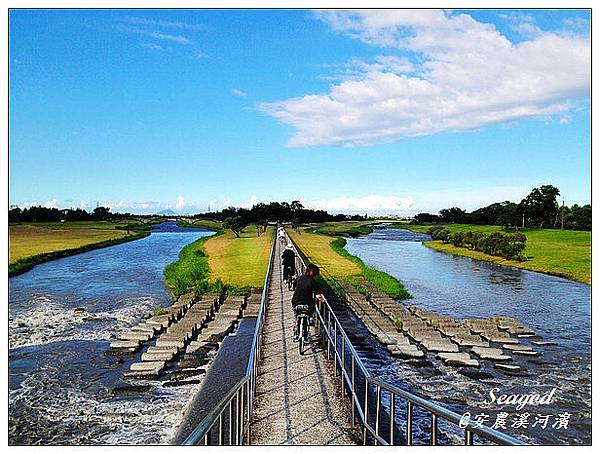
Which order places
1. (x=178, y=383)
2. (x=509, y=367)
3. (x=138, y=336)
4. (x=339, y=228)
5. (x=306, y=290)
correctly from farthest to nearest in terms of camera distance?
(x=339, y=228) < (x=138, y=336) < (x=509, y=367) < (x=178, y=383) < (x=306, y=290)

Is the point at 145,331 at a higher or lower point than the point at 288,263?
lower

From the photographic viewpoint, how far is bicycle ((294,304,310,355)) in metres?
4.69

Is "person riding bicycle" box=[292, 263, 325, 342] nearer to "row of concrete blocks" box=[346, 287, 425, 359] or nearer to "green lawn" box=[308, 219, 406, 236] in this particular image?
"row of concrete blocks" box=[346, 287, 425, 359]

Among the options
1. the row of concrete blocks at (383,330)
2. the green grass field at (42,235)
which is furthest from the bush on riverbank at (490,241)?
the green grass field at (42,235)

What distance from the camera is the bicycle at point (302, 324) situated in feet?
15.4

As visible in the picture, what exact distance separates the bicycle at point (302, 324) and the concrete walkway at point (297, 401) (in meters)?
0.11

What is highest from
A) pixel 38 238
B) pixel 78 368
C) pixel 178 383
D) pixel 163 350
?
pixel 38 238

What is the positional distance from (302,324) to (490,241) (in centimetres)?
1722

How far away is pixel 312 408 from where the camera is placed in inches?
140

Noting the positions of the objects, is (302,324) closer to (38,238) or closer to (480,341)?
(480,341)

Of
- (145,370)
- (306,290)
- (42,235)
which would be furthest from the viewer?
(42,235)

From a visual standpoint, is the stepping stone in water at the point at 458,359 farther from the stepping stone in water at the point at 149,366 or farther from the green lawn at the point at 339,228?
the green lawn at the point at 339,228

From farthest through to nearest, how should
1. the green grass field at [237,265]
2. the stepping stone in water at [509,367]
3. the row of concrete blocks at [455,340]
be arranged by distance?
1. the green grass field at [237,265]
2. the row of concrete blocks at [455,340]
3. the stepping stone in water at [509,367]

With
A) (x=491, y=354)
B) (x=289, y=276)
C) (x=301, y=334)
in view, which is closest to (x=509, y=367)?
(x=491, y=354)
